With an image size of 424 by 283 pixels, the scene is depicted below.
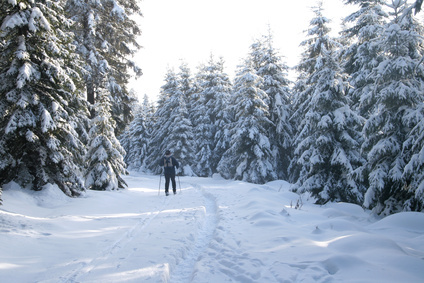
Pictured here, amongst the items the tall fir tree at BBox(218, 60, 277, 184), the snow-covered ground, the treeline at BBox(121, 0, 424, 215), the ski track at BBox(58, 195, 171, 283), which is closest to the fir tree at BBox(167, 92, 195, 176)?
the treeline at BBox(121, 0, 424, 215)

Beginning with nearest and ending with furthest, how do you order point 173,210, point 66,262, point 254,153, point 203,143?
point 66,262, point 173,210, point 254,153, point 203,143

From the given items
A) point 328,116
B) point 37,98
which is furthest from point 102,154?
point 328,116

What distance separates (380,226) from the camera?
23.8 ft

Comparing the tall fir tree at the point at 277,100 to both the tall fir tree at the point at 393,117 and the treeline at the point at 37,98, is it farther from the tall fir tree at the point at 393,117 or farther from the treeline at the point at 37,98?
the treeline at the point at 37,98

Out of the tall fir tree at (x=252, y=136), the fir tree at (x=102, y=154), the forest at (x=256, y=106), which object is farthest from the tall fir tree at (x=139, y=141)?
the fir tree at (x=102, y=154)

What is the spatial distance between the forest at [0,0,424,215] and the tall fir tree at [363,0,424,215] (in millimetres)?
37

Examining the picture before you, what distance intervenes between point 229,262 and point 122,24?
16568mm

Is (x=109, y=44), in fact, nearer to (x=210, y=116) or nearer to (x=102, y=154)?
(x=102, y=154)

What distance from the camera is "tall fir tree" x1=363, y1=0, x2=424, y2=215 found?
28.4 feet

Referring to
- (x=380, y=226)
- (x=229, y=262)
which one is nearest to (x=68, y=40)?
(x=229, y=262)

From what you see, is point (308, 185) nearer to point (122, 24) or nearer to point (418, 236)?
point (418, 236)

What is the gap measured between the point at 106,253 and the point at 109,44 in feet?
45.5

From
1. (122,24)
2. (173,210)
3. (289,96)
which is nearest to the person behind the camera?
(173,210)

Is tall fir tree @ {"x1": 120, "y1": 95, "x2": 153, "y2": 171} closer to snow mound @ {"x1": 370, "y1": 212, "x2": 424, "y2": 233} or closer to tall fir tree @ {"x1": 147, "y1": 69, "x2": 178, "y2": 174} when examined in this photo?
tall fir tree @ {"x1": 147, "y1": 69, "x2": 178, "y2": 174}
